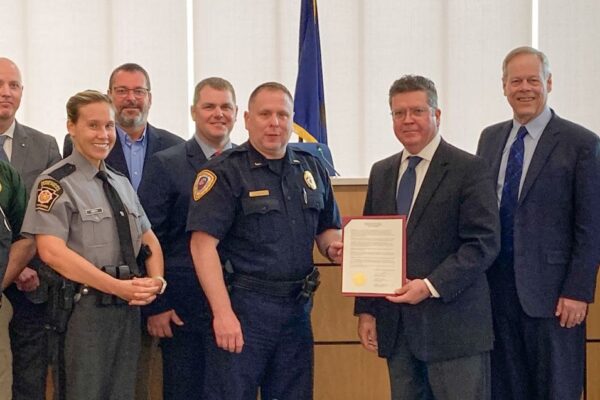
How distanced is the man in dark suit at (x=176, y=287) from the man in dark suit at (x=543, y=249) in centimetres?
124

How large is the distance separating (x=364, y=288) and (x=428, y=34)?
2.69m

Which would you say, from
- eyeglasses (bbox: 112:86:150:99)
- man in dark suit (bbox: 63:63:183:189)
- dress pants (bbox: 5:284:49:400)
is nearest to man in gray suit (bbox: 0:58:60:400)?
dress pants (bbox: 5:284:49:400)

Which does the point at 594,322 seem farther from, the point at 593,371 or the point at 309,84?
the point at 309,84

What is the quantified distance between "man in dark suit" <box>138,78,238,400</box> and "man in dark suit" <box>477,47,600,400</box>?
1244 mm

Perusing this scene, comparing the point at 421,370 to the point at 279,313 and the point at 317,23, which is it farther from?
the point at 317,23

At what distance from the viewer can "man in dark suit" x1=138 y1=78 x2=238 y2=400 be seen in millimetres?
2977

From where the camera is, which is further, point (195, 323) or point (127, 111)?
point (127, 111)

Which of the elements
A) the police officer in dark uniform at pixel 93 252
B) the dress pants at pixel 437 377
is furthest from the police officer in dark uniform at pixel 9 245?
the dress pants at pixel 437 377

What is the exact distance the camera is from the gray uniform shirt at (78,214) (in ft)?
7.99

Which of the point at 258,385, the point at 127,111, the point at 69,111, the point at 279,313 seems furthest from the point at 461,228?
the point at 127,111

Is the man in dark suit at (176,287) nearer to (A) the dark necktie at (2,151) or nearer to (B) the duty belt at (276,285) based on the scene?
(B) the duty belt at (276,285)

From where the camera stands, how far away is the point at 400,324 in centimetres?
257

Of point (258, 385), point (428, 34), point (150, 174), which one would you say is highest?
point (428, 34)

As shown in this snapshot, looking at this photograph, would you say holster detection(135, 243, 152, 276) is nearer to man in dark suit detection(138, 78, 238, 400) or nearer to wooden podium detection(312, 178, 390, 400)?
man in dark suit detection(138, 78, 238, 400)
